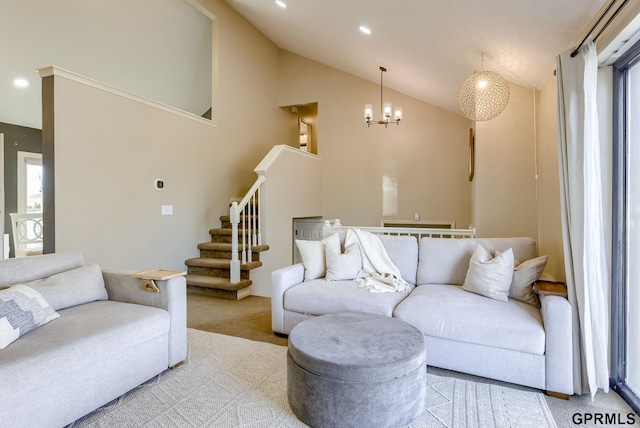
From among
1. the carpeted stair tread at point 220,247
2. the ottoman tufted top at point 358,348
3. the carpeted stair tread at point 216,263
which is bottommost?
the ottoman tufted top at point 358,348

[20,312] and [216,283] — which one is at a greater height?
[20,312]

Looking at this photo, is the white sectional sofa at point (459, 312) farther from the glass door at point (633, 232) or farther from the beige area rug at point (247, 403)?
the glass door at point (633, 232)

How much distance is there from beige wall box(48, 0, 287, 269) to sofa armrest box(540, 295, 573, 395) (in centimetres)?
420

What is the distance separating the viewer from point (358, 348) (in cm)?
179

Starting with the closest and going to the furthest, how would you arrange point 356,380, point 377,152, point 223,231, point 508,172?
point 356,380 → point 508,172 → point 223,231 → point 377,152

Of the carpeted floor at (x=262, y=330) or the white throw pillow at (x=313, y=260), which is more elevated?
the white throw pillow at (x=313, y=260)

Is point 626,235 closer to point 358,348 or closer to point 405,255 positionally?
point 405,255

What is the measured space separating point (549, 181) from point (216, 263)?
157 inches

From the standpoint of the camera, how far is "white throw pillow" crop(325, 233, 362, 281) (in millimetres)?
3148

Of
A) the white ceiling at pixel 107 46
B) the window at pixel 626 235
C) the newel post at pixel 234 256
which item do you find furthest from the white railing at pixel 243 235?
the window at pixel 626 235

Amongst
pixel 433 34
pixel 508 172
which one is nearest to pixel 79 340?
pixel 433 34

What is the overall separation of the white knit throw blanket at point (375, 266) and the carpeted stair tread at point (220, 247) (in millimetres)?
1749

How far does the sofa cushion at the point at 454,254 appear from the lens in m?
2.87

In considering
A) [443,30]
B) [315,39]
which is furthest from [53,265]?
[315,39]
